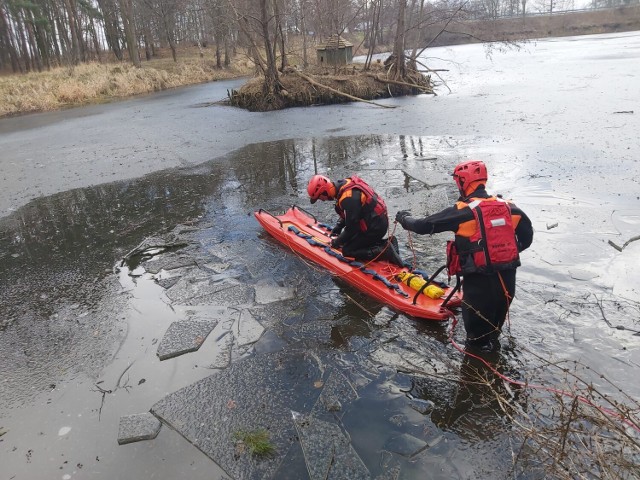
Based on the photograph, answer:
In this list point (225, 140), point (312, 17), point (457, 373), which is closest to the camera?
point (457, 373)

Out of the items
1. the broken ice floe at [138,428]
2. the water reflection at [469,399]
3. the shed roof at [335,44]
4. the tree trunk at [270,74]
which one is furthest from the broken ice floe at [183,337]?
the shed roof at [335,44]

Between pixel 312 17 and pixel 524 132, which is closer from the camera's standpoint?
→ pixel 524 132

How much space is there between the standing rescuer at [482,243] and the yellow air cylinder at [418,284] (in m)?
0.71

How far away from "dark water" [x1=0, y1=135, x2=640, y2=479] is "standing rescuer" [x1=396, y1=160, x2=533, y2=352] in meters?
0.59

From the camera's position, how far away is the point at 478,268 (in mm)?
3852

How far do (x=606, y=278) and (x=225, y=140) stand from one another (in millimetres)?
11751

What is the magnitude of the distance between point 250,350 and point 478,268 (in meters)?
2.39

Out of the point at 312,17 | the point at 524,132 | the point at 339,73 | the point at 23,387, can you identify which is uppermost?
the point at 312,17

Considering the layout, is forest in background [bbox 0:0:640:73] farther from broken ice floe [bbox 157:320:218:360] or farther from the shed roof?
broken ice floe [bbox 157:320:218:360]

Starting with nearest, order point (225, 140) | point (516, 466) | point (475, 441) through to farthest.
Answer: point (516, 466) < point (475, 441) < point (225, 140)

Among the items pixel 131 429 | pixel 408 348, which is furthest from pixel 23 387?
pixel 408 348

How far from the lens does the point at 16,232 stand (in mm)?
8242

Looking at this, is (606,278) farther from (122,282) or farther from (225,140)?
(225,140)

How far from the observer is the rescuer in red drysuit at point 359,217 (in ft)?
17.9
